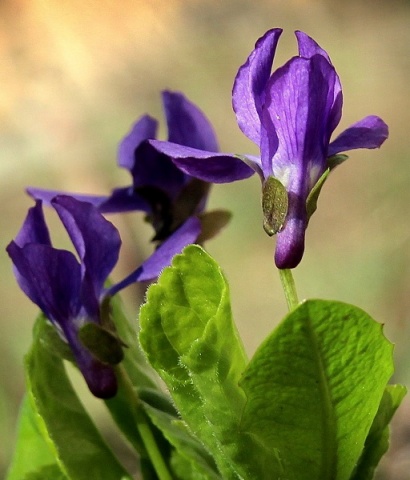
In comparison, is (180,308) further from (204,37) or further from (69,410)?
(204,37)

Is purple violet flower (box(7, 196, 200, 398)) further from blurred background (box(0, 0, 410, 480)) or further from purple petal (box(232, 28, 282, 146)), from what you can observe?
blurred background (box(0, 0, 410, 480))

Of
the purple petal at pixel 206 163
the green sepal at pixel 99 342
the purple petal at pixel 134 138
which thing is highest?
the purple petal at pixel 134 138

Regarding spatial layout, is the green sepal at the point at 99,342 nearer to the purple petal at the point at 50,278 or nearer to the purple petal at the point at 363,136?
the purple petal at the point at 50,278

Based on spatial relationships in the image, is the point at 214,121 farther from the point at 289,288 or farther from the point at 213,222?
the point at 289,288

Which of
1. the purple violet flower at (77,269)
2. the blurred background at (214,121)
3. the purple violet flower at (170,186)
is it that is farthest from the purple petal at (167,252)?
the blurred background at (214,121)

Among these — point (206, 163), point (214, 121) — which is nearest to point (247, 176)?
point (206, 163)

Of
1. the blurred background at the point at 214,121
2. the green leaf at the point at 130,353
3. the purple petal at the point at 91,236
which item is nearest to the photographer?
the purple petal at the point at 91,236
